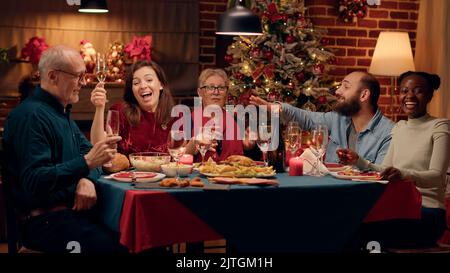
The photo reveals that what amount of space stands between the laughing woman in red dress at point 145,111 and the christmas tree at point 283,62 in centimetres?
197

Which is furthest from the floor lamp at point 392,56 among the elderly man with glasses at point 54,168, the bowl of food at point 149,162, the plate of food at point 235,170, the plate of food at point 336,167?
the elderly man with glasses at point 54,168

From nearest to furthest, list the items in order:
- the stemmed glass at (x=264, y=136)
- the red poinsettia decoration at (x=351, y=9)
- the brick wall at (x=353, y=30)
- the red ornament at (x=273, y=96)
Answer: the stemmed glass at (x=264, y=136)
the red ornament at (x=273, y=96)
the red poinsettia decoration at (x=351, y=9)
the brick wall at (x=353, y=30)

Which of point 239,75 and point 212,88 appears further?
point 239,75

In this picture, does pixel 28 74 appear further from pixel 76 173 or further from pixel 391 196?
pixel 391 196

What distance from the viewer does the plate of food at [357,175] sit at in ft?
11.2

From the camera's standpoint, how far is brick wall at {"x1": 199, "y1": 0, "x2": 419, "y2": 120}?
6961 millimetres

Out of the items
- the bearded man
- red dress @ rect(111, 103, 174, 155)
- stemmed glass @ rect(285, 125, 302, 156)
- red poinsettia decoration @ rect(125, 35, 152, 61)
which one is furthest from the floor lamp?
stemmed glass @ rect(285, 125, 302, 156)

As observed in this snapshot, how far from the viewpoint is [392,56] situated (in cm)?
639

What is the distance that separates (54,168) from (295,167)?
1180 mm

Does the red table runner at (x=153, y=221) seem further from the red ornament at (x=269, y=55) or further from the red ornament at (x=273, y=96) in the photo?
the red ornament at (x=269, y=55)

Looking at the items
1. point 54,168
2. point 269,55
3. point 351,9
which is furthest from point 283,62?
point 54,168

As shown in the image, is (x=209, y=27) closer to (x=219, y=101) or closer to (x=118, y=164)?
(x=219, y=101)

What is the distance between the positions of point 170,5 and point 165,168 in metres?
3.84

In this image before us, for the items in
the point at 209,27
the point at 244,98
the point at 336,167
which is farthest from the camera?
the point at 209,27
